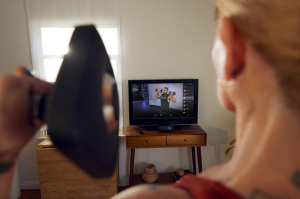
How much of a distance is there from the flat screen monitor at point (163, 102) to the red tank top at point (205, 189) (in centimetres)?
172

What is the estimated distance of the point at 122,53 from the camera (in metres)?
2.11

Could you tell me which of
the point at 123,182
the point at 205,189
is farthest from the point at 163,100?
the point at 205,189

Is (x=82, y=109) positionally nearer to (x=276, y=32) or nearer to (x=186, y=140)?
(x=276, y=32)

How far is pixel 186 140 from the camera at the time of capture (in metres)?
1.93

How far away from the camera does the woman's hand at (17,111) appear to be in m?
0.26

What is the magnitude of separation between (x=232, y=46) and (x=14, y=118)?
40cm

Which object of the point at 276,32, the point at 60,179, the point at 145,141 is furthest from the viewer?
the point at 145,141

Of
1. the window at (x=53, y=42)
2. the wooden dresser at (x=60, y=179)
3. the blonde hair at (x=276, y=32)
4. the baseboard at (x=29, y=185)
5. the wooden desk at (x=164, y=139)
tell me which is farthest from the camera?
the baseboard at (x=29, y=185)

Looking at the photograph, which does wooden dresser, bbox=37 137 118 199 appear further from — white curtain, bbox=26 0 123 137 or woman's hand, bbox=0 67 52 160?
woman's hand, bbox=0 67 52 160

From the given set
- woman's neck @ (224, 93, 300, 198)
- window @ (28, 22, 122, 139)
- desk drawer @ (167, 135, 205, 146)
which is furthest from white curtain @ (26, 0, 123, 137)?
woman's neck @ (224, 93, 300, 198)

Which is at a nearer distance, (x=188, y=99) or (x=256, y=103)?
(x=256, y=103)

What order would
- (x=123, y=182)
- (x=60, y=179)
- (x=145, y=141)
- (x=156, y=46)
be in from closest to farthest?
(x=60, y=179) → (x=145, y=141) → (x=156, y=46) → (x=123, y=182)

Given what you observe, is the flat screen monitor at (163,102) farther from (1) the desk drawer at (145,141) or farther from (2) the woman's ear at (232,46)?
(2) the woman's ear at (232,46)

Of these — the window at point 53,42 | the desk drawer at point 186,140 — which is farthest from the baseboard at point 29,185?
the desk drawer at point 186,140
